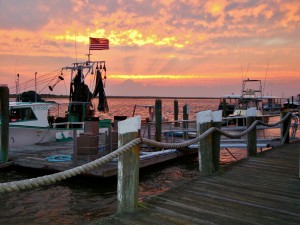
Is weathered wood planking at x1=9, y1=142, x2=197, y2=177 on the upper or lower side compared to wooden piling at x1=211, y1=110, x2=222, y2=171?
lower

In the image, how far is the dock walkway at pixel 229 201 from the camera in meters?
4.20

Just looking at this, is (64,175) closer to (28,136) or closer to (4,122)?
(4,122)

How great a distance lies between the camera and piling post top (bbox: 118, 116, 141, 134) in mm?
4379

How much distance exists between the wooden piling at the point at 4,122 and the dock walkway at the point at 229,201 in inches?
367

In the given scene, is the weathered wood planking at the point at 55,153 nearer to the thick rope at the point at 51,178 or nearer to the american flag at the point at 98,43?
the thick rope at the point at 51,178

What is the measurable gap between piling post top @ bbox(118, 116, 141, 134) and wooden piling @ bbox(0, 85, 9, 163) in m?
10.0

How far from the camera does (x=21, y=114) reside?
17.8 m

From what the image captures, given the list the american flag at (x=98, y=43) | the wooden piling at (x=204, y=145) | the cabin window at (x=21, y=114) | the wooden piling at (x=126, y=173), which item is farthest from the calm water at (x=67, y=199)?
the american flag at (x=98, y=43)

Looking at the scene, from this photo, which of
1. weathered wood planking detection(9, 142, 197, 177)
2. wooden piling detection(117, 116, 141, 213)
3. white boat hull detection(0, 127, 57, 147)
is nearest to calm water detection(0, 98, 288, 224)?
weathered wood planking detection(9, 142, 197, 177)

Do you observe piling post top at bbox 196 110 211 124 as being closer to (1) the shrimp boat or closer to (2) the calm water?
(2) the calm water

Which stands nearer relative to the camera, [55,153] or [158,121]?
[55,153]

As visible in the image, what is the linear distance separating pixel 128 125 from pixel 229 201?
1962mm

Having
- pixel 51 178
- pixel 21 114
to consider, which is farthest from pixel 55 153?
pixel 51 178

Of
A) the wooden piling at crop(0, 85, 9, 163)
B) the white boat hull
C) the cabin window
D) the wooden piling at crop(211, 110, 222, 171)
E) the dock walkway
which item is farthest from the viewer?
the cabin window
